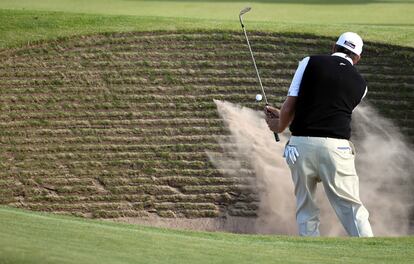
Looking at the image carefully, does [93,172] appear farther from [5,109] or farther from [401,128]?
[401,128]

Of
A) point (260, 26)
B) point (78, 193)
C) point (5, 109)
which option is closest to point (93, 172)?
point (78, 193)

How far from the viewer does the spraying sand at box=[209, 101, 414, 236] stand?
504 inches

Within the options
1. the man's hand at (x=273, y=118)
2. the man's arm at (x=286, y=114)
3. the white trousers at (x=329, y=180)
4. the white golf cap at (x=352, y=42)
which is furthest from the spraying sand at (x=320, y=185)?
the white golf cap at (x=352, y=42)

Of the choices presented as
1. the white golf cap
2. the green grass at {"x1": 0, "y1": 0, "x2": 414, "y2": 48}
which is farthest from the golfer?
the green grass at {"x1": 0, "y1": 0, "x2": 414, "y2": 48}

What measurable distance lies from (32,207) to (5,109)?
4.74 feet

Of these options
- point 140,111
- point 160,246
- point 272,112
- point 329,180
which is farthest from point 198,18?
point 160,246

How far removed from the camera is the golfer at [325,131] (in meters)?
9.62

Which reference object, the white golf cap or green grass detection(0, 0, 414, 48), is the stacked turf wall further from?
the white golf cap

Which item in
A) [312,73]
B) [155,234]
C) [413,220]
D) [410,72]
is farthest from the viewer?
[410,72]

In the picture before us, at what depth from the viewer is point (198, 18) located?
1515cm

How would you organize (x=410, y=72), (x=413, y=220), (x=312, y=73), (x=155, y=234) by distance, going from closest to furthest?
1. (x=155, y=234)
2. (x=312, y=73)
3. (x=413, y=220)
4. (x=410, y=72)

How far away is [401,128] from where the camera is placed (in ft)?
43.2

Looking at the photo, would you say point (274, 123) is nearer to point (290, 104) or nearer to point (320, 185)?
point (290, 104)

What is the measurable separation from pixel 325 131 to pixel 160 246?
284cm
